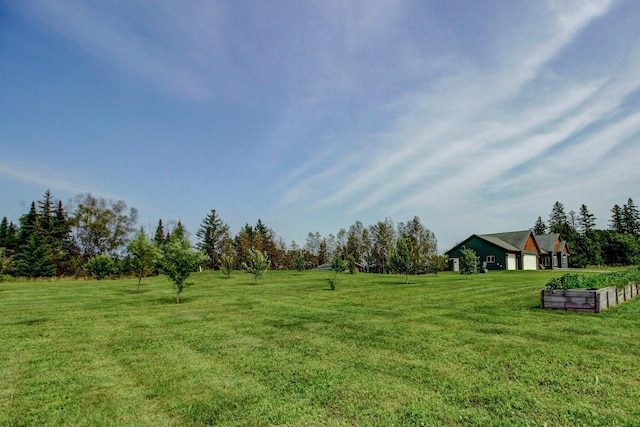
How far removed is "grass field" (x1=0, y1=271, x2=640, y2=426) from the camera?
4.77 meters

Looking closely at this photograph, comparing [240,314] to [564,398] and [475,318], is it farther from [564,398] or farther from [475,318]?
[564,398]

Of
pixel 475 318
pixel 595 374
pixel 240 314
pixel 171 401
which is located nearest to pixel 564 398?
pixel 595 374

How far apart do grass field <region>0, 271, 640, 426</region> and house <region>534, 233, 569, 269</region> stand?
166ft

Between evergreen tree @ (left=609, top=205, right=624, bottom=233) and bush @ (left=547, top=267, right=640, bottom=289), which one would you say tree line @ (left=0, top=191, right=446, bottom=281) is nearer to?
bush @ (left=547, top=267, right=640, bottom=289)

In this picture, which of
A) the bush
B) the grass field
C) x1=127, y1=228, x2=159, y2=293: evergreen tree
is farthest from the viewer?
x1=127, y1=228, x2=159, y2=293: evergreen tree

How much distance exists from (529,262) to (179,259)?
167ft

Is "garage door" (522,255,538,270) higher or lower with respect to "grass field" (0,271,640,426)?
higher

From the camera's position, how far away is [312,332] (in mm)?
10000

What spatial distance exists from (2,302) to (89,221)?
1915 inches

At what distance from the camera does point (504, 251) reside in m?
46.2

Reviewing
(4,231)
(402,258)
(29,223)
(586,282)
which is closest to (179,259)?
(402,258)

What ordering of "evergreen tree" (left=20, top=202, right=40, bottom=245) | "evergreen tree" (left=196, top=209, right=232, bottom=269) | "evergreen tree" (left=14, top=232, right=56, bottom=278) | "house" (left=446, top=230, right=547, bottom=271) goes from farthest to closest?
"evergreen tree" (left=196, top=209, right=232, bottom=269), "evergreen tree" (left=20, top=202, right=40, bottom=245), "house" (left=446, top=230, right=547, bottom=271), "evergreen tree" (left=14, top=232, right=56, bottom=278)

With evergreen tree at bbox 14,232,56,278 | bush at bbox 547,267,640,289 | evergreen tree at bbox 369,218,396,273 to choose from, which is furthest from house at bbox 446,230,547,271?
evergreen tree at bbox 14,232,56,278

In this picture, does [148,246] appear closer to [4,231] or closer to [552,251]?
[552,251]
